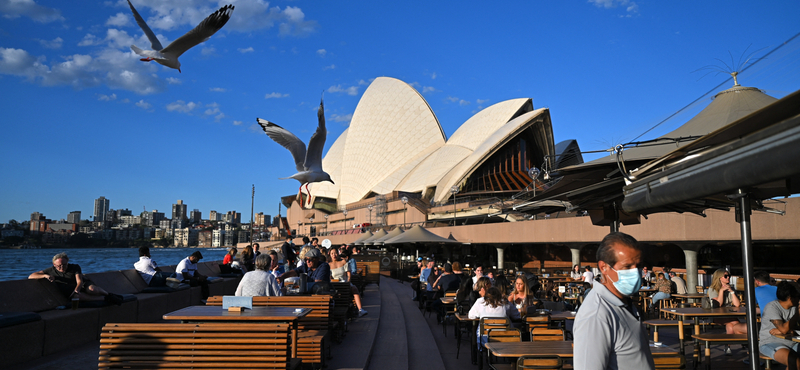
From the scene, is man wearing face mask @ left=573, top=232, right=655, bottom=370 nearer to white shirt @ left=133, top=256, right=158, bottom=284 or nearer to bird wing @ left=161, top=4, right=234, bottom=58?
bird wing @ left=161, top=4, right=234, bottom=58

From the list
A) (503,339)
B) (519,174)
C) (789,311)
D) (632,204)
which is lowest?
(503,339)

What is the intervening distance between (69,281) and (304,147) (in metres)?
5.85

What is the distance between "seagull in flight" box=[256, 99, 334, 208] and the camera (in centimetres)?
1007

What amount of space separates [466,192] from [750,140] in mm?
36608

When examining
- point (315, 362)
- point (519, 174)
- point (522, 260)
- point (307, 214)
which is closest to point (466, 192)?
point (519, 174)

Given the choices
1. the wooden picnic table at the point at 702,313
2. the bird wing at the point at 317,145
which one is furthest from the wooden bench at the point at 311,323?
the bird wing at the point at 317,145

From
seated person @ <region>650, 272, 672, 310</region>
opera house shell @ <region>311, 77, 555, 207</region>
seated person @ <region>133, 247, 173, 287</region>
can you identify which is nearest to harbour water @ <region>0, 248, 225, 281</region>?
seated person @ <region>133, 247, 173, 287</region>

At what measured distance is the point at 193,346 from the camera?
3100mm

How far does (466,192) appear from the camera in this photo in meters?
38.6

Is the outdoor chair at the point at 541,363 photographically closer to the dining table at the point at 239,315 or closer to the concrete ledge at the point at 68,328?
the dining table at the point at 239,315

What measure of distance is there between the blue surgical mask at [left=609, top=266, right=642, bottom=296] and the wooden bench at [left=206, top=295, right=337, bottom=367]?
3231 mm

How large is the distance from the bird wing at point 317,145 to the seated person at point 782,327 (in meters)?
7.67

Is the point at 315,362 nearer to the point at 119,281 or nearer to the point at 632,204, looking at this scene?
the point at 632,204

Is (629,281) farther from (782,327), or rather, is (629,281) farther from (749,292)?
(782,327)
